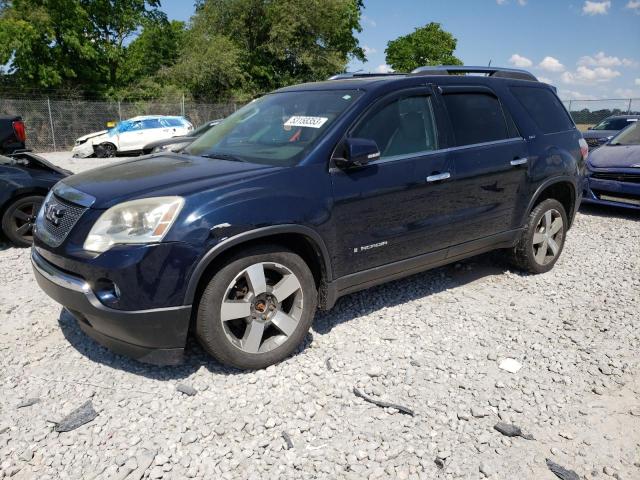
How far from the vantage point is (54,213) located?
10.2 ft

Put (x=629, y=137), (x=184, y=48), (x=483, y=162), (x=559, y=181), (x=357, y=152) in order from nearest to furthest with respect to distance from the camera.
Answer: (x=357, y=152) → (x=483, y=162) → (x=559, y=181) → (x=629, y=137) → (x=184, y=48)

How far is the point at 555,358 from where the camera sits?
3.45 meters

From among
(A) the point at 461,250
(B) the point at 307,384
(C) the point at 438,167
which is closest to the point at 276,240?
(B) the point at 307,384

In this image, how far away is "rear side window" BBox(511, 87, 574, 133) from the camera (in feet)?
15.6

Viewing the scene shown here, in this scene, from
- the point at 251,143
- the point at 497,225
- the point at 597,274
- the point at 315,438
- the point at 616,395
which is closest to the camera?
A: the point at 315,438

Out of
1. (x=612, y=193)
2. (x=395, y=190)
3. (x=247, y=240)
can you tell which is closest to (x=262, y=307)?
(x=247, y=240)

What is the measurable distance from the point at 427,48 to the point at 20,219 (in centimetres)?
5763

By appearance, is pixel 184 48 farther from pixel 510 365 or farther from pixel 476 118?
pixel 510 365

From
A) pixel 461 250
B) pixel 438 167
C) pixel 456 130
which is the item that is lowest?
pixel 461 250

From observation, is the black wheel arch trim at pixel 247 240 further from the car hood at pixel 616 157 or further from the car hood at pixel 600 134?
the car hood at pixel 600 134

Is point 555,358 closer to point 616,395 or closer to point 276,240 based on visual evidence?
point 616,395

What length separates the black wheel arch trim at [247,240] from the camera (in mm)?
2770

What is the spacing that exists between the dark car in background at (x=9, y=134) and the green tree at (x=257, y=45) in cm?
2026

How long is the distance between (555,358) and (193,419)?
7.87 ft
